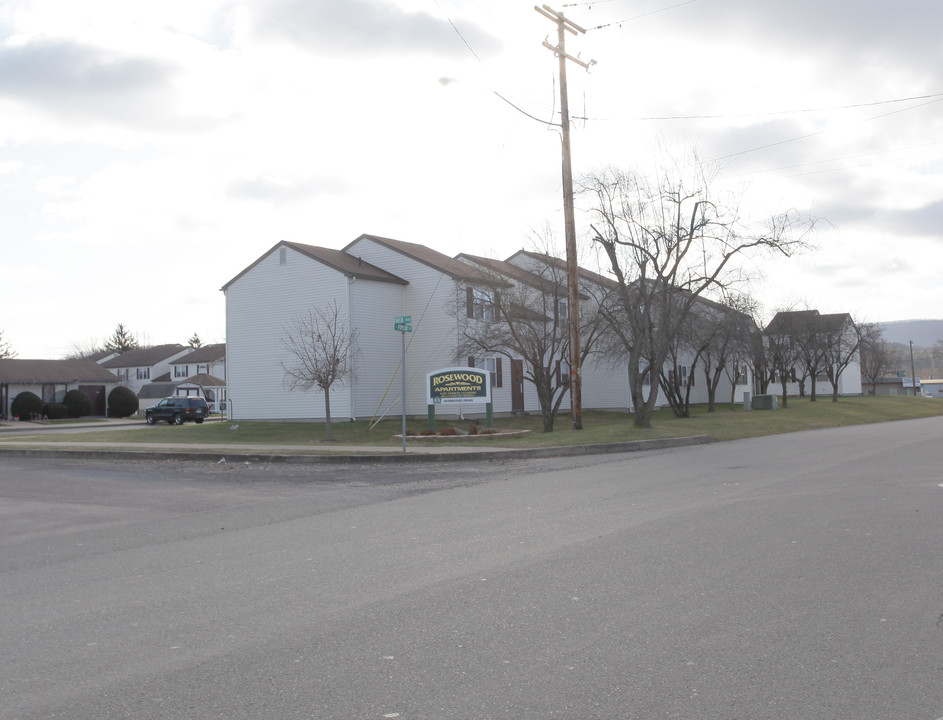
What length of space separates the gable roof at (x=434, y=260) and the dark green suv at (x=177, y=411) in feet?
39.2

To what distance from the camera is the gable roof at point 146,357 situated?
8972 centimetres

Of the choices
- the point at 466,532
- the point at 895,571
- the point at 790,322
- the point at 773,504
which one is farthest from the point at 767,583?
the point at 790,322

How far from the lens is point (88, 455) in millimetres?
22844

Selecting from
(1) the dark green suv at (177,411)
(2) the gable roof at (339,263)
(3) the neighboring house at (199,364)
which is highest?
(2) the gable roof at (339,263)

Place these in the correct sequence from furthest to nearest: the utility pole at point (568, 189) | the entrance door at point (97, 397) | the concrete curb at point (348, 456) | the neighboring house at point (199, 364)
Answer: the neighboring house at point (199, 364)
the entrance door at point (97, 397)
the utility pole at point (568, 189)
the concrete curb at point (348, 456)

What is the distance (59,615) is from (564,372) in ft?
121

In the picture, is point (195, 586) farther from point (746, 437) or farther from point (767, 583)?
point (746, 437)

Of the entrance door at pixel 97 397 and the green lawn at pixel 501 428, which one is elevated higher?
the entrance door at pixel 97 397

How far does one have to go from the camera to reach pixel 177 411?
43875 millimetres

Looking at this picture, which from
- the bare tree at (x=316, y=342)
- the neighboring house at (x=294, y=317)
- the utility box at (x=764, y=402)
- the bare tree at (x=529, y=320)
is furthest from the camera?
the utility box at (x=764, y=402)

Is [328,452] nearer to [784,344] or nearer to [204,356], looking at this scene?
[784,344]

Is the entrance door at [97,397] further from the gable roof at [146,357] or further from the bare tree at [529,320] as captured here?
the bare tree at [529,320]

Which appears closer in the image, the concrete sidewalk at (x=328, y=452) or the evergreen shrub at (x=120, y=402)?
the concrete sidewalk at (x=328, y=452)

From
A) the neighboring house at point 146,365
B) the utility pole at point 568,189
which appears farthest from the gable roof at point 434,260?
the neighboring house at point 146,365
